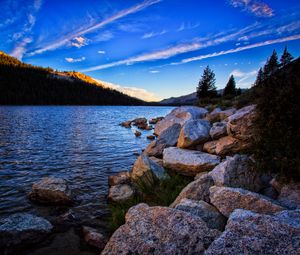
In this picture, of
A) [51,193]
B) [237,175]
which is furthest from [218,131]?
[51,193]

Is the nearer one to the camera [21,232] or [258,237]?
[258,237]

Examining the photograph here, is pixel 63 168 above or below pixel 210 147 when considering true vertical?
below

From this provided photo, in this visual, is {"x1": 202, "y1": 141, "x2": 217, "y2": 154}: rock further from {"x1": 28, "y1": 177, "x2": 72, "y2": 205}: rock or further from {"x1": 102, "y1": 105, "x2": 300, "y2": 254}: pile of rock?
{"x1": 28, "y1": 177, "x2": 72, "y2": 205}: rock

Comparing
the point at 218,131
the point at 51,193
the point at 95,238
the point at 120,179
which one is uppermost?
the point at 218,131

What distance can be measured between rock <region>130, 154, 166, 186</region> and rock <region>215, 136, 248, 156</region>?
2.68 meters

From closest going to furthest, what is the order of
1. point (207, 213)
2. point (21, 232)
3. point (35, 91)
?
1. point (207, 213)
2. point (21, 232)
3. point (35, 91)

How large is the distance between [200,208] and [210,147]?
220 inches

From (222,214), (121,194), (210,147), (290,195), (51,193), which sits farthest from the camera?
(210,147)

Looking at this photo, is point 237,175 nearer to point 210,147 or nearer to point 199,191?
point 199,191

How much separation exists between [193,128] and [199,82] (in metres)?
66.0

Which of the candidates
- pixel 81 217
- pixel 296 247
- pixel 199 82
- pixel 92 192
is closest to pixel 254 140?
pixel 296 247

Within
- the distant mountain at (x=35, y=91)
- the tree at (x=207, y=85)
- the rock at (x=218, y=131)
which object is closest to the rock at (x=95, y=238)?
the rock at (x=218, y=131)

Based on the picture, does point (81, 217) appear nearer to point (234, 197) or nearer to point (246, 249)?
point (234, 197)

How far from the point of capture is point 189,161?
9164 mm
